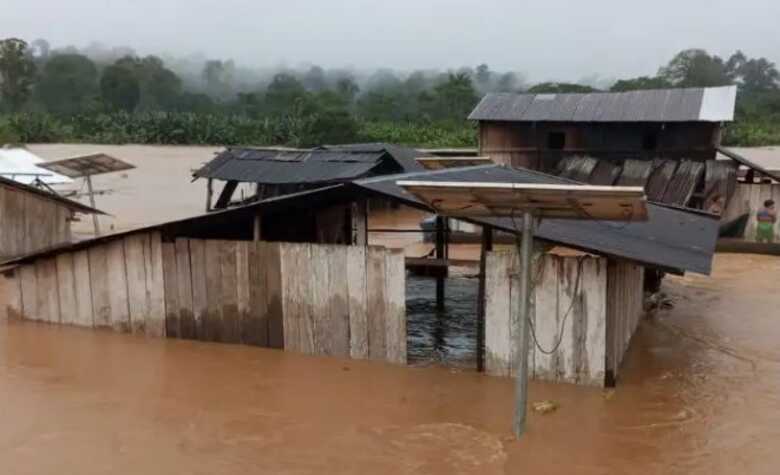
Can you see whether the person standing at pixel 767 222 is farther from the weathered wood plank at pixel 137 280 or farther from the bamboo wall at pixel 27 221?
the bamboo wall at pixel 27 221

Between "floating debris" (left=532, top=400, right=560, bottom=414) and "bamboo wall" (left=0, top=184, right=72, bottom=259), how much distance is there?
1091 centimetres

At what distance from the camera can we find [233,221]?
10391 millimetres

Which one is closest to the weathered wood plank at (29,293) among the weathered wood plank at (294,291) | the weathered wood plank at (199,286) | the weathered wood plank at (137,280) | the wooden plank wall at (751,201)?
the weathered wood plank at (137,280)

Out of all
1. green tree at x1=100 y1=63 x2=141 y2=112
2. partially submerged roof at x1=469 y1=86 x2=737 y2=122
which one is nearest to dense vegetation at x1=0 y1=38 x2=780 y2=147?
green tree at x1=100 y1=63 x2=141 y2=112

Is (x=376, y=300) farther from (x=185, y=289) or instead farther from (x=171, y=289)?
(x=171, y=289)

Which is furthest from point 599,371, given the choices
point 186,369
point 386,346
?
point 186,369

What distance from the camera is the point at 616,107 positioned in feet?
67.5

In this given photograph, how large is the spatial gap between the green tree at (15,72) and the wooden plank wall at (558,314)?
5631cm

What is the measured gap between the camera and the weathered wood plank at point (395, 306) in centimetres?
910

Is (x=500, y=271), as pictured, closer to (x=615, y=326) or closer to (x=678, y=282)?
(x=615, y=326)

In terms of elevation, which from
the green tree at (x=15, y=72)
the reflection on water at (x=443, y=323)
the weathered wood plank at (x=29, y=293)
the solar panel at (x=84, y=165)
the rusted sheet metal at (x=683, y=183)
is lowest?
the reflection on water at (x=443, y=323)

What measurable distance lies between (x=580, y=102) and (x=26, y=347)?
49.9 feet

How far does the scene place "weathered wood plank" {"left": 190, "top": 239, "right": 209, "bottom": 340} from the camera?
32.9 feet

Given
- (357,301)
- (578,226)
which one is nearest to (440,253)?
(357,301)
